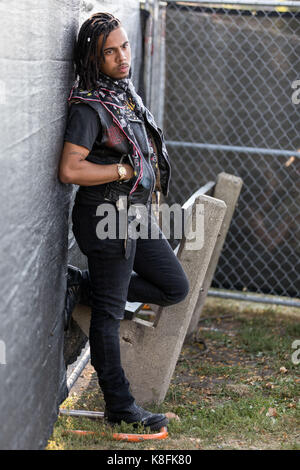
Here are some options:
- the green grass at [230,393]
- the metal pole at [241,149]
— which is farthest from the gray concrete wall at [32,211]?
the metal pole at [241,149]

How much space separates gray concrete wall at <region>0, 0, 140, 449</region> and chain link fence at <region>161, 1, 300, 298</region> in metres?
2.33

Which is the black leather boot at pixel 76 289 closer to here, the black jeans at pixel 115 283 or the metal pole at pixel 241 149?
the black jeans at pixel 115 283

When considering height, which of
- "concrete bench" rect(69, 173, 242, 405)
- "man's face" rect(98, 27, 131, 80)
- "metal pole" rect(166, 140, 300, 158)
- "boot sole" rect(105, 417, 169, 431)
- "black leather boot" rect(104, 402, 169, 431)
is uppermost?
"man's face" rect(98, 27, 131, 80)

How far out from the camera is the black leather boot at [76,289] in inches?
136

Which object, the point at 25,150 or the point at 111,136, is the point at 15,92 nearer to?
the point at 25,150

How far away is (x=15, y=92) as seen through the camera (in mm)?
2348

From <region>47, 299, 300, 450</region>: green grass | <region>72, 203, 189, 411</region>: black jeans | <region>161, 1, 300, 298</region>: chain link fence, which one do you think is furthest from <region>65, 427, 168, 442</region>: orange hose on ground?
<region>161, 1, 300, 298</region>: chain link fence

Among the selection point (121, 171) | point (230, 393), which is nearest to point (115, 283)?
point (121, 171)

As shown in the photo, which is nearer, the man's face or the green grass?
the man's face

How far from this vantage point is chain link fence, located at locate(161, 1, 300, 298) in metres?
5.38

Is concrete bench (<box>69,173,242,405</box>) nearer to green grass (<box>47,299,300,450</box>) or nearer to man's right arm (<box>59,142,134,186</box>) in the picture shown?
green grass (<box>47,299,300,450</box>)

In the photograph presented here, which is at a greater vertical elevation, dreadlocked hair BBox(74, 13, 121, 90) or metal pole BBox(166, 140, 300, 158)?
dreadlocked hair BBox(74, 13, 121, 90)

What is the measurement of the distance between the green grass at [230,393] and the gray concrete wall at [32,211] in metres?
0.47

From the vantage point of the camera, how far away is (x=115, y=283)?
324cm
